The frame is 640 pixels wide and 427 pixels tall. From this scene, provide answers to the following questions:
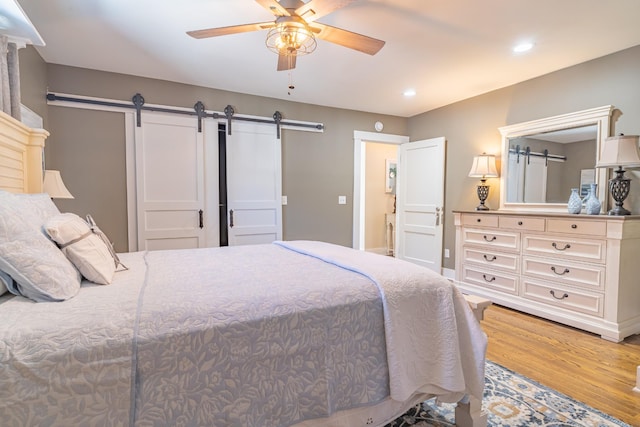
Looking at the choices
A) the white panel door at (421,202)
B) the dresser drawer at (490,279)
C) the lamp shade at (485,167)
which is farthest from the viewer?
the white panel door at (421,202)

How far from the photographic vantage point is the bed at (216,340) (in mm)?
904

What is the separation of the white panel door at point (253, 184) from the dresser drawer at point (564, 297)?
114 inches

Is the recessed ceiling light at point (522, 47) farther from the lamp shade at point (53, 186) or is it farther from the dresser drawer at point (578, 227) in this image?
the lamp shade at point (53, 186)

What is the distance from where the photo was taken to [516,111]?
3676 millimetres

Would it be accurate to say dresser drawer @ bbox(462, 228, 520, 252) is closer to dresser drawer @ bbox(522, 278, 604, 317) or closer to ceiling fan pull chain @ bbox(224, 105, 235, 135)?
dresser drawer @ bbox(522, 278, 604, 317)

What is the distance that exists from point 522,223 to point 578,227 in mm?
481

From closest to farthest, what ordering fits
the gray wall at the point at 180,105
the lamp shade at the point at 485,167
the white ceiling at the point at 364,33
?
the white ceiling at the point at 364,33, the gray wall at the point at 180,105, the lamp shade at the point at 485,167

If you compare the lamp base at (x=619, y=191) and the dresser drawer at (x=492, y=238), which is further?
the dresser drawer at (x=492, y=238)

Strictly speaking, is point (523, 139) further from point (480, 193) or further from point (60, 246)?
point (60, 246)

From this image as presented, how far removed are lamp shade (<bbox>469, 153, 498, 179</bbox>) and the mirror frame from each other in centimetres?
13

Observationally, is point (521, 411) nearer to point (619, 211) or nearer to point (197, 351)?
point (197, 351)

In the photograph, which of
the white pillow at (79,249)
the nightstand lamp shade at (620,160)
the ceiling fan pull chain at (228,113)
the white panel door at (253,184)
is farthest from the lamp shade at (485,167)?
the white pillow at (79,249)

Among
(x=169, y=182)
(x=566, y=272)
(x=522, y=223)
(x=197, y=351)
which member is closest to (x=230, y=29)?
(x=197, y=351)

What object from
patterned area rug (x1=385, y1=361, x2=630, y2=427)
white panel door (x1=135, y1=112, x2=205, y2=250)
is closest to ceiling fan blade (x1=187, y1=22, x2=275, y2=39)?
white panel door (x1=135, y1=112, x2=205, y2=250)
